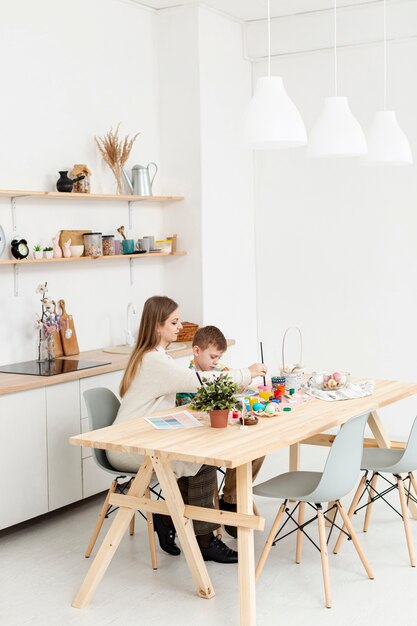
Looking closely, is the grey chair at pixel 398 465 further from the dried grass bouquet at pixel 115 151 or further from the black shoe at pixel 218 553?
the dried grass bouquet at pixel 115 151

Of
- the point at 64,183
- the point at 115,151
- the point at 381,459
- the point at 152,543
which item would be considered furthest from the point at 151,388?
the point at 115,151

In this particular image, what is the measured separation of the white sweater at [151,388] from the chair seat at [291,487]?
52 centimetres

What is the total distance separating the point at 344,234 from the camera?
6500 mm

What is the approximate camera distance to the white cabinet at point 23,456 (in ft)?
14.0

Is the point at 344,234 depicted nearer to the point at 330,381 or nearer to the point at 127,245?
the point at 127,245

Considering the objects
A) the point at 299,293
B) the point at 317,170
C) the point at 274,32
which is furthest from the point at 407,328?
the point at 274,32

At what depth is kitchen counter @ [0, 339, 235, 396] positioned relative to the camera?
169 inches

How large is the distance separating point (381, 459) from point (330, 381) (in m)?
0.45

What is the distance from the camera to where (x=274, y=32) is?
21.3ft

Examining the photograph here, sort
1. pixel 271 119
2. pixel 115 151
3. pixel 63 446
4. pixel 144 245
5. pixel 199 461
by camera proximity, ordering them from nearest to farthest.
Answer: pixel 199 461 → pixel 271 119 → pixel 63 446 → pixel 115 151 → pixel 144 245

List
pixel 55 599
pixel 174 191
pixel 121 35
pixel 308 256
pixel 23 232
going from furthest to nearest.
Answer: pixel 308 256, pixel 174 191, pixel 121 35, pixel 23 232, pixel 55 599

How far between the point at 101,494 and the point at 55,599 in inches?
57.7

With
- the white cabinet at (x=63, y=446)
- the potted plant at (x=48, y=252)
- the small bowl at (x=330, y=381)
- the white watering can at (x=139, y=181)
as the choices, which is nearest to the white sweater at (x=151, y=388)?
the small bowl at (x=330, y=381)

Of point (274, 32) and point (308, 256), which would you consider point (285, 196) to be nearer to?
point (308, 256)
